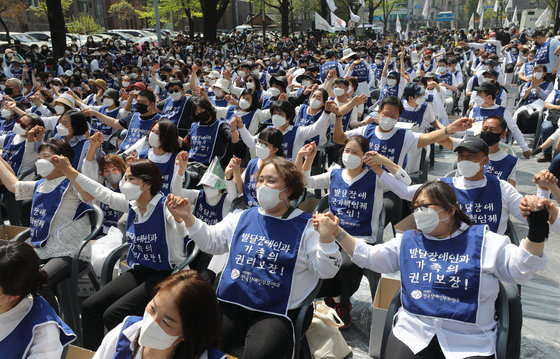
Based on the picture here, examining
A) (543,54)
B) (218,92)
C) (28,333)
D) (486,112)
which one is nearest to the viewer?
(28,333)

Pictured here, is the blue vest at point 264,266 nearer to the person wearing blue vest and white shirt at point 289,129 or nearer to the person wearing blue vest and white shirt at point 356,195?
the person wearing blue vest and white shirt at point 356,195

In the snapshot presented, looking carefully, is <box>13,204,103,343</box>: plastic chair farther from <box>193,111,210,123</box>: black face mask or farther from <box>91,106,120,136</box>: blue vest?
<box>91,106,120,136</box>: blue vest

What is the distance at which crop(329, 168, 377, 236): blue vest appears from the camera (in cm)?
404

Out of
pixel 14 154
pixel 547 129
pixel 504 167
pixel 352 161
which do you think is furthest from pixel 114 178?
pixel 547 129

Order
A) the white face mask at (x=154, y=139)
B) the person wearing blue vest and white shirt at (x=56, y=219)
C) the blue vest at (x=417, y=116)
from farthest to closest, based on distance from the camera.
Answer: the blue vest at (x=417, y=116) → the white face mask at (x=154, y=139) → the person wearing blue vest and white shirt at (x=56, y=219)

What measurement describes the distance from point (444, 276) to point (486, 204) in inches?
49.8

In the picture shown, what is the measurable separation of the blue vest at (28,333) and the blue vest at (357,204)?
2.40m

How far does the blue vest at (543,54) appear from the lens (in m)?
10.9

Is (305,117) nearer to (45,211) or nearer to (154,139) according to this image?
(154,139)

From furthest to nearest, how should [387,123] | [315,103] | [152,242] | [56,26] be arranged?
[56,26], [315,103], [387,123], [152,242]

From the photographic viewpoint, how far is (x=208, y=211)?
456 centimetres

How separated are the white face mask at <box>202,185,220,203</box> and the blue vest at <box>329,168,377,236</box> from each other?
114 cm

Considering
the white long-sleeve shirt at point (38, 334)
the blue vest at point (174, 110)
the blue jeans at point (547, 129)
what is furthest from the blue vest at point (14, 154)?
the blue jeans at point (547, 129)

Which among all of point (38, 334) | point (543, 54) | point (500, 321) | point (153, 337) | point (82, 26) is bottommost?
point (500, 321)
